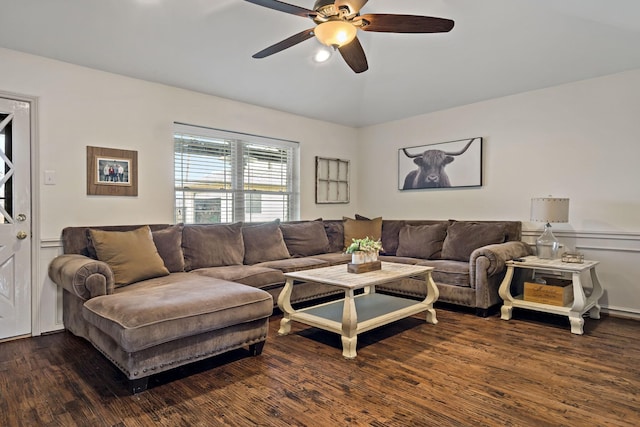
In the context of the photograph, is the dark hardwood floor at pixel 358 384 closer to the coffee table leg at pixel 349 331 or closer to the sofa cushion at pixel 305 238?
the coffee table leg at pixel 349 331

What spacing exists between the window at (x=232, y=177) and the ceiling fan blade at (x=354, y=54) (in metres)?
2.05

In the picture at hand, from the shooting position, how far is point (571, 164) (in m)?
3.96

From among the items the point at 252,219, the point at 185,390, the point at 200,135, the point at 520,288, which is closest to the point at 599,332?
the point at 520,288

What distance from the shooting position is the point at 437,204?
16.6ft

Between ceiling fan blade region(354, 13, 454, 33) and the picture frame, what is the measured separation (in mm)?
2516

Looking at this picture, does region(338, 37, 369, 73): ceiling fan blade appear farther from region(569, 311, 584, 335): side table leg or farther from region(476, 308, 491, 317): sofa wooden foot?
region(569, 311, 584, 335): side table leg

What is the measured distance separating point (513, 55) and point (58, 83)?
4124 mm

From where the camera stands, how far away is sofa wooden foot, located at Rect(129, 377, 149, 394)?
84.0 inches

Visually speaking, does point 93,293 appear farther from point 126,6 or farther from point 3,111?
point 126,6

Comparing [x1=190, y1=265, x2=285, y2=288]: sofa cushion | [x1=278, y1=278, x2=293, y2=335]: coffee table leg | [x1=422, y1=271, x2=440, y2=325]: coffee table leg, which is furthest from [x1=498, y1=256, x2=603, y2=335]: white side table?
[x1=190, y1=265, x2=285, y2=288]: sofa cushion

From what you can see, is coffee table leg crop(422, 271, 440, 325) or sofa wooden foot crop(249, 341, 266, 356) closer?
sofa wooden foot crop(249, 341, 266, 356)

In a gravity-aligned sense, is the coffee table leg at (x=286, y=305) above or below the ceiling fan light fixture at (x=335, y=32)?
below

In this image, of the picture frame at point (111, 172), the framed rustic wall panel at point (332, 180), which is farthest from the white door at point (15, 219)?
the framed rustic wall panel at point (332, 180)

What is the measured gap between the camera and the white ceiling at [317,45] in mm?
3023
